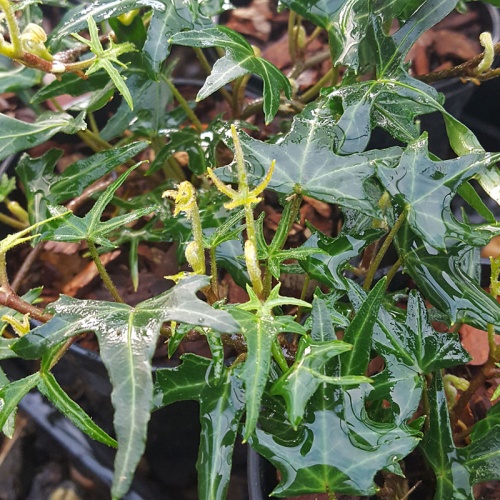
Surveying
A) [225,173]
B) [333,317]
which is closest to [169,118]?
[225,173]

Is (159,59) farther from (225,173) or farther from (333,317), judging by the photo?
(333,317)

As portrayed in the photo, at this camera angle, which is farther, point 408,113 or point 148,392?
point 408,113

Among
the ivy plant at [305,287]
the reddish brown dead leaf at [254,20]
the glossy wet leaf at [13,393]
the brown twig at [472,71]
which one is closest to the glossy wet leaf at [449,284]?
the ivy plant at [305,287]

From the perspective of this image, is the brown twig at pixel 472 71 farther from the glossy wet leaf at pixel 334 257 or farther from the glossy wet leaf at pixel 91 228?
the glossy wet leaf at pixel 91 228

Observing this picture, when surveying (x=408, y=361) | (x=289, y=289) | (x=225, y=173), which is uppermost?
(x=225, y=173)

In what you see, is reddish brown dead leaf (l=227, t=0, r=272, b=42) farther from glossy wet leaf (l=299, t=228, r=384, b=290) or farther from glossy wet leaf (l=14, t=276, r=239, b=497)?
glossy wet leaf (l=14, t=276, r=239, b=497)

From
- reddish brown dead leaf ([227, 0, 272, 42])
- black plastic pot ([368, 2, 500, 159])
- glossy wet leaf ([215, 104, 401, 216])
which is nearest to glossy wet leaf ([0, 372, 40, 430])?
glossy wet leaf ([215, 104, 401, 216])
